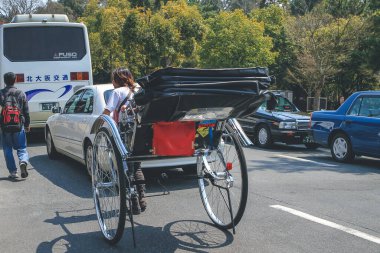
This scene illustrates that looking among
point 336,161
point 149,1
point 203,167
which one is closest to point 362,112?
point 336,161

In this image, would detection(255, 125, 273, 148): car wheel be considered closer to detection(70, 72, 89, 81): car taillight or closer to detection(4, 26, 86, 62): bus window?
detection(70, 72, 89, 81): car taillight

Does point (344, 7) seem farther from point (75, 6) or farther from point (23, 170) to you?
point (75, 6)

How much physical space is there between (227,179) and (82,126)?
422 centimetres

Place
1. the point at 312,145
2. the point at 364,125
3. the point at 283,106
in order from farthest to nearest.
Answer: the point at 283,106 < the point at 312,145 < the point at 364,125

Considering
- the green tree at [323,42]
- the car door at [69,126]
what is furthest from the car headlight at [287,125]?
the green tree at [323,42]

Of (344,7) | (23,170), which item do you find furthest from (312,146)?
(344,7)

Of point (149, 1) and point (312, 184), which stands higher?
point (149, 1)

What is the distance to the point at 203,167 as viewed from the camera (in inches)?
203

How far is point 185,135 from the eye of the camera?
500cm

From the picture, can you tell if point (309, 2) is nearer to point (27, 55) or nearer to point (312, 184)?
point (27, 55)

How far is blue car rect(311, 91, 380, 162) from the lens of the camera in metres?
10.3

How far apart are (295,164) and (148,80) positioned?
6.76 metres

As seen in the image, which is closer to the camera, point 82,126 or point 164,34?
point 82,126

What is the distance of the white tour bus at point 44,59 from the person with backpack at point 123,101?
819 cm
